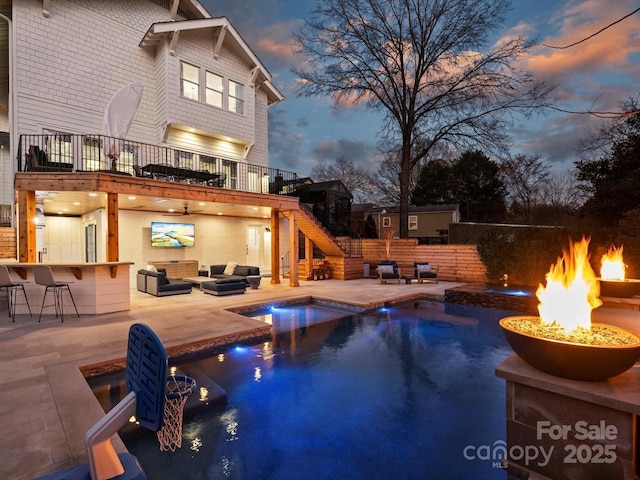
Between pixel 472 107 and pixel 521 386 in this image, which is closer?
pixel 521 386

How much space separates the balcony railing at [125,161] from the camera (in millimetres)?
8180

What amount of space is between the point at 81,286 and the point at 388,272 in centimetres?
969

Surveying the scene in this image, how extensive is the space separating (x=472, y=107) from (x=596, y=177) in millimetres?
6301

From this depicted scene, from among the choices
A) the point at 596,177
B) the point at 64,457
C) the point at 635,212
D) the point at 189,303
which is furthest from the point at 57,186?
the point at 596,177

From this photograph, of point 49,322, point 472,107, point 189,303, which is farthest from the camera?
point 472,107

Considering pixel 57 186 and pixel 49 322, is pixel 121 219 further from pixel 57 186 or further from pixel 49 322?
pixel 49 322

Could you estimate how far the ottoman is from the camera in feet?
31.0

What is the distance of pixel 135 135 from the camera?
37.4 ft

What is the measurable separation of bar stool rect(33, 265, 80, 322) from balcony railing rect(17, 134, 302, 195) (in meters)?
3.00

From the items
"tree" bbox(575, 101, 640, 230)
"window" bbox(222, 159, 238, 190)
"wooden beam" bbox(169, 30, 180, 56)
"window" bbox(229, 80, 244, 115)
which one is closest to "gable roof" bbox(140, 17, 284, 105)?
"wooden beam" bbox(169, 30, 180, 56)

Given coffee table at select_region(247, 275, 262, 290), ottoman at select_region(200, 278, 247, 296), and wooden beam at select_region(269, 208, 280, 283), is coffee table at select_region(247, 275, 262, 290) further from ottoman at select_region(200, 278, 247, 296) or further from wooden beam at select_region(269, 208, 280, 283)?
wooden beam at select_region(269, 208, 280, 283)

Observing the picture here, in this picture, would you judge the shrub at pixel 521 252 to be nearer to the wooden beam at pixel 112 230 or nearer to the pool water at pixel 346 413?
the pool water at pixel 346 413

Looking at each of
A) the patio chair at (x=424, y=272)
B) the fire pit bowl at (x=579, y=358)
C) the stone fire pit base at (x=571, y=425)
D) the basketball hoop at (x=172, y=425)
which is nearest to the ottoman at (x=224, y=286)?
the basketball hoop at (x=172, y=425)

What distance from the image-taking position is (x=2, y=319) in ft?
21.6
